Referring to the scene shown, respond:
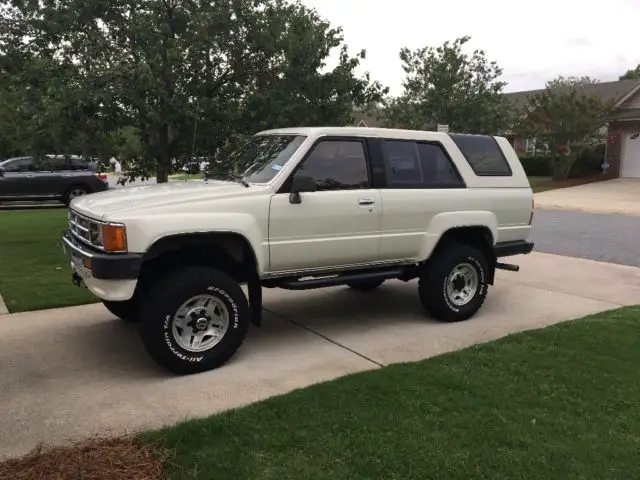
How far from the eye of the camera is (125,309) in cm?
583

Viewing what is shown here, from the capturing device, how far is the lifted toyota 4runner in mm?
4566

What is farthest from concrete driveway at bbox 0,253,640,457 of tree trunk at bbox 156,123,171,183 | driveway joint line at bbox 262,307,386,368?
tree trunk at bbox 156,123,171,183

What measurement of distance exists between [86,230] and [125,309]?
1.33 metres

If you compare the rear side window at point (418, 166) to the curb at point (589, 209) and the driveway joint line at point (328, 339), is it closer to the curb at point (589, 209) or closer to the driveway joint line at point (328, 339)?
the driveway joint line at point (328, 339)

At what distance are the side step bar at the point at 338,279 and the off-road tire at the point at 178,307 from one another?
522mm

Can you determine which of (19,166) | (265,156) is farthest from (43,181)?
(265,156)

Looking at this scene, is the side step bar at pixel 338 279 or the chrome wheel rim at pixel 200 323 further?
the side step bar at pixel 338 279

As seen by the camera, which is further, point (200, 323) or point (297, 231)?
point (297, 231)

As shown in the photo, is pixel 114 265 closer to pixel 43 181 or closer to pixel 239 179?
pixel 239 179

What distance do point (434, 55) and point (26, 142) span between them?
1945 centimetres

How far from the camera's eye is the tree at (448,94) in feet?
79.8

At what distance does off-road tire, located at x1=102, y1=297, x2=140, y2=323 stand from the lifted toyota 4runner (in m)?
0.02

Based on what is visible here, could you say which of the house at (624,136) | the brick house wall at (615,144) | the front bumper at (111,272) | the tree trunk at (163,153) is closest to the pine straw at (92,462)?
the front bumper at (111,272)

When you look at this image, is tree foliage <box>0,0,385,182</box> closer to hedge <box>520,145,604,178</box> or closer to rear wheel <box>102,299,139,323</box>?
rear wheel <box>102,299,139,323</box>
